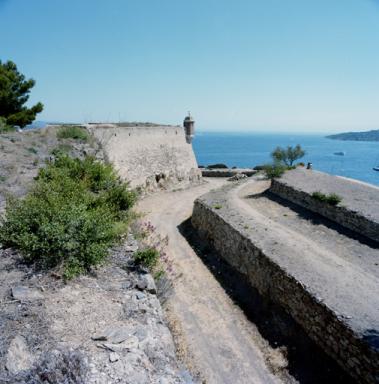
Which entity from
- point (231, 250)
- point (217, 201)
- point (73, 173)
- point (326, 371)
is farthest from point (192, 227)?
point (326, 371)

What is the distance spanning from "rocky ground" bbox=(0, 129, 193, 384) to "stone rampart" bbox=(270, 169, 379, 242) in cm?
1072

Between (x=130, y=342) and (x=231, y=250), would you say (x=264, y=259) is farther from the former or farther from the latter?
(x=130, y=342)

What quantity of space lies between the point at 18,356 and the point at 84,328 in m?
1.06

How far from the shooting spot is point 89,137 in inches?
790

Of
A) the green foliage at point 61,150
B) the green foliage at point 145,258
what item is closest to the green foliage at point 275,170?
the green foliage at point 61,150

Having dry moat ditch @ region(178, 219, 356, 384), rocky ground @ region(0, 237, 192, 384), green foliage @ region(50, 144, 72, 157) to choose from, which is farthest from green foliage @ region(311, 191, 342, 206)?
green foliage @ region(50, 144, 72, 157)

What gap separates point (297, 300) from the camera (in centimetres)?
990

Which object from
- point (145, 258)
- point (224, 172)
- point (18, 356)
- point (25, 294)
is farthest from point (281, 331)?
point (224, 172)

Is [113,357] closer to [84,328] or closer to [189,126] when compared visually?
[84,328]

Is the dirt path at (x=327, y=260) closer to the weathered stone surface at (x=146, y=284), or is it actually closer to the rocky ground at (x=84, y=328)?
the weathered stone surface at (x=146, y=284)

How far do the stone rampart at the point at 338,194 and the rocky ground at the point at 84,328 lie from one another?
10.7 metres

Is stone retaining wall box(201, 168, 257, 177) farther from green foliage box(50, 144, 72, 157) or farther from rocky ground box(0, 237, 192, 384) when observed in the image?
rocky ground box(0, 237, 192, 384)

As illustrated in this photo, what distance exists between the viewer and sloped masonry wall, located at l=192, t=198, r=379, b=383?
7448 millimetres

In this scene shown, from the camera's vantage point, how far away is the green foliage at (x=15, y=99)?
22.6 meters
